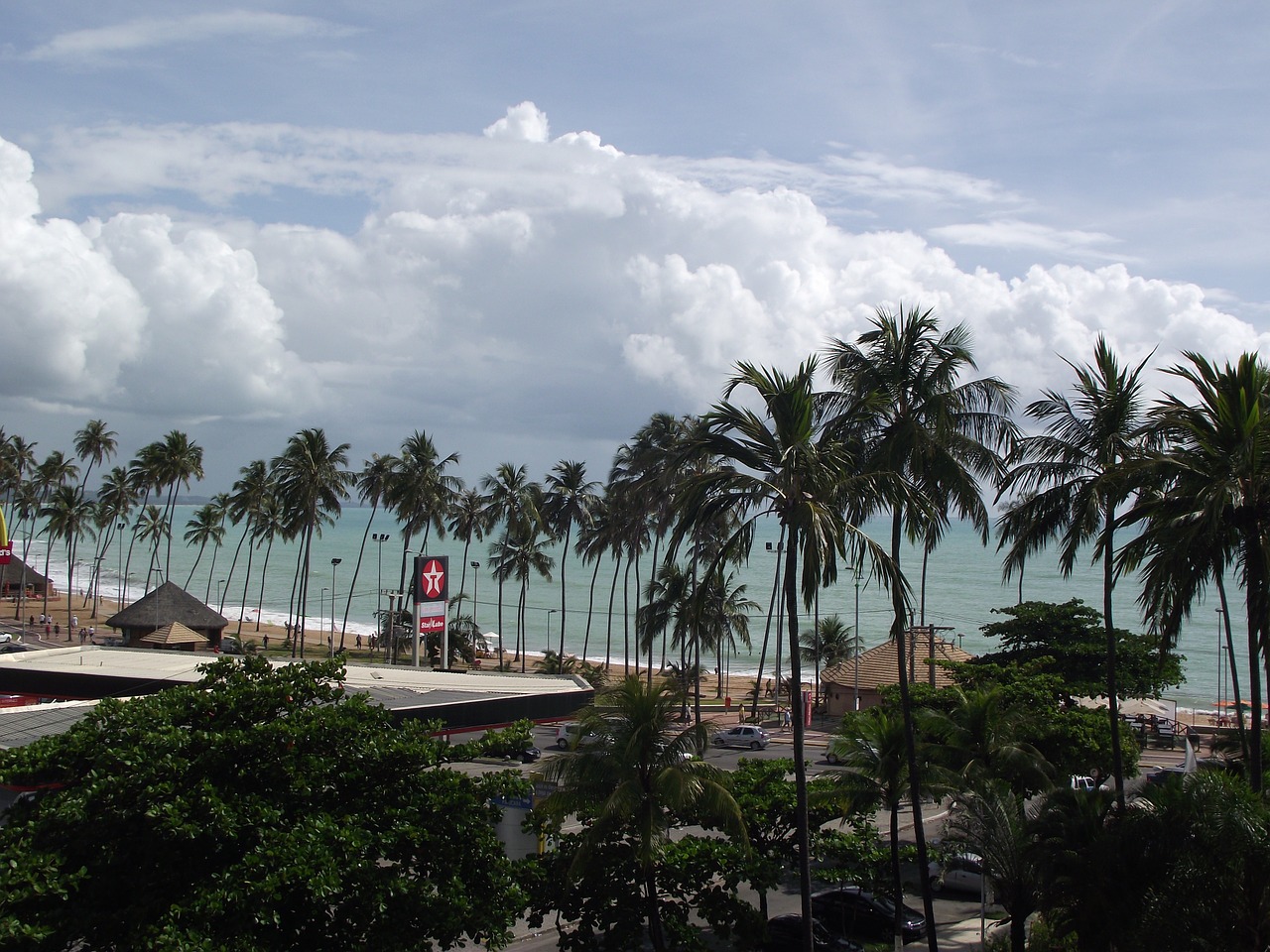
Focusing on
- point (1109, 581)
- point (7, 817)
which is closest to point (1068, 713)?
point (1109, 581)

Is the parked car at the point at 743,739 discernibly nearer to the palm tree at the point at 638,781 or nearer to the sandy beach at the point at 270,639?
the sandy beach at the point at 270,639

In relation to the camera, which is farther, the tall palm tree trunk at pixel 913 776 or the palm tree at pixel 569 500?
the palm tree at pixel 569 500

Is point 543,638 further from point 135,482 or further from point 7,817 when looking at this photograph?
point 7,817

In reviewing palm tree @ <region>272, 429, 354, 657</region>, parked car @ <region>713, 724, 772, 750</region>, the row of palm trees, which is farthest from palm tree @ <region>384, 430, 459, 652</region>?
the row of palm trees

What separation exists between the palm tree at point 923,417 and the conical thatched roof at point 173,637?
52726 mm

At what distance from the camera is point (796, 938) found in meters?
17.6

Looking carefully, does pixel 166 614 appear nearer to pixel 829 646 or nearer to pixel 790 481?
pixel 829 646

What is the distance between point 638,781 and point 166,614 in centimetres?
5792

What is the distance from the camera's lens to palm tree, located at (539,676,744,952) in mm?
13391

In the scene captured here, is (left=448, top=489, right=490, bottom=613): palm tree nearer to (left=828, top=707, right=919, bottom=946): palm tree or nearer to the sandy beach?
the sandy beach

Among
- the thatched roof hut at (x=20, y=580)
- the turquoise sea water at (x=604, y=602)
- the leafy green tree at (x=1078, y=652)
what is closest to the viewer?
the leafy green tree at (x=1078, y=652)

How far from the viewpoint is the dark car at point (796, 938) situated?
1766 centimetres

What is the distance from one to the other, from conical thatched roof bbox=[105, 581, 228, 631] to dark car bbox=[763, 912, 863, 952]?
2121 inches

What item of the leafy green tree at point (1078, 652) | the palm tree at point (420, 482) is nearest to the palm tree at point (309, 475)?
the palm tree at point (420, 482)
